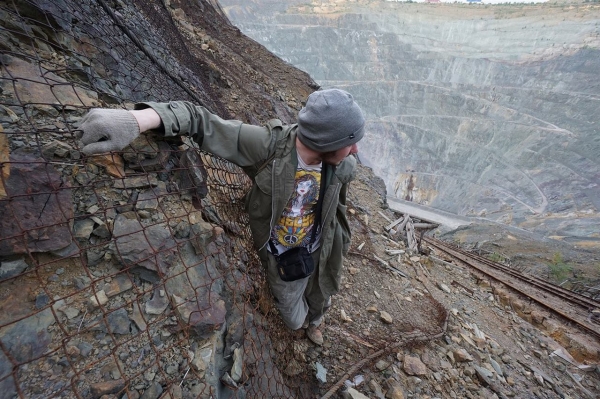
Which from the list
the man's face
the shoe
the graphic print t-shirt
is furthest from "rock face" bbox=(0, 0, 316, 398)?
the man's face

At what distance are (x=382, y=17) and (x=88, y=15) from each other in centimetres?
6718

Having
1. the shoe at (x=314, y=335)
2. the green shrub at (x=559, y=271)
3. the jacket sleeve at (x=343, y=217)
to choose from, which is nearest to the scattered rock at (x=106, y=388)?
the jacket sleeve at (x=343, y=217)

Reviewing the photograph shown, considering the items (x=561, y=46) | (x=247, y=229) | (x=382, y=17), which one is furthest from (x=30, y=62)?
(x=382, y=17)

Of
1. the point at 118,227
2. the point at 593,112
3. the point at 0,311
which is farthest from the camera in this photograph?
the point at 593,112

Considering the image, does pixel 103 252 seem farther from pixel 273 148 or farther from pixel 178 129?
pixel 273 148

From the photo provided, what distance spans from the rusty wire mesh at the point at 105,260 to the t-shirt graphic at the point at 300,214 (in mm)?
334

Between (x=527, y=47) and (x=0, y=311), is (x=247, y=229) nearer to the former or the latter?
(x=0, y=311)

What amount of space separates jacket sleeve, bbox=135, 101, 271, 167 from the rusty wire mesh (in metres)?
0.17

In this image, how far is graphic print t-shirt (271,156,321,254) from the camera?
164 cm

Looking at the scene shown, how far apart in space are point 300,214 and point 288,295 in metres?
0.64

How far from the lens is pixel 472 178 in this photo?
40438 millimetres

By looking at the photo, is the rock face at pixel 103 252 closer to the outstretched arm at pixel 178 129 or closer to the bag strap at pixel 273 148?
the outstretched arm at pixel 178 129

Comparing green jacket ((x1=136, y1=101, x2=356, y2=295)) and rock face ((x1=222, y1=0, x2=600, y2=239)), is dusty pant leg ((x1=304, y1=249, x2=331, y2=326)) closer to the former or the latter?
green jacket ((x1=136, y1=101, x2=356, y2=295))

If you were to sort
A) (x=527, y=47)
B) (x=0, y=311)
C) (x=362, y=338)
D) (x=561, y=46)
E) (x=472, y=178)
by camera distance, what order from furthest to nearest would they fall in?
(x=527, y=47), (x=561, y=46), (x=472, y=178), (x=362, y=338), (x=0, y=311)
